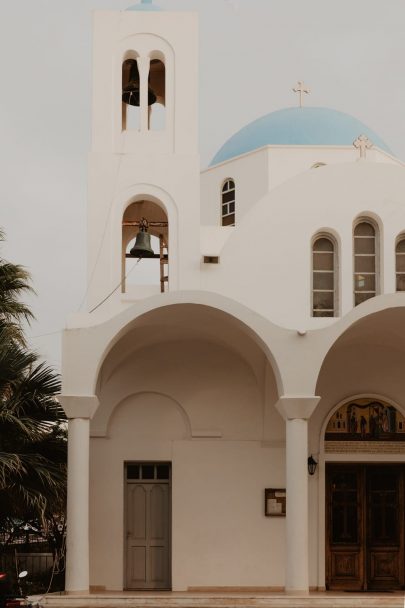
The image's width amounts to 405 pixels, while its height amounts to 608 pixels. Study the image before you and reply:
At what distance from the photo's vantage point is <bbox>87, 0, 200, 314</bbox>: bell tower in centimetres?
1942

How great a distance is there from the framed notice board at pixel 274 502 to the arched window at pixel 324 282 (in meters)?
3.11

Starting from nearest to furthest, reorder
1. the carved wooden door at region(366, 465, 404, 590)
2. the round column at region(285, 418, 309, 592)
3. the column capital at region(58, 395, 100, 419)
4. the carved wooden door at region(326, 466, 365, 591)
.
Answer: the round column at region(285, 418, 309, 592)
the column capital at region(58, 395, 100, 419)
the carved wooden door at region(326, 466, 365, 591)
the carved wooden door at region(366, 465, 404, 590)

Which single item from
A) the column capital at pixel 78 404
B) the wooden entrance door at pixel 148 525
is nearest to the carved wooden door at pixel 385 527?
the wooden entrance door at pixel 148 525

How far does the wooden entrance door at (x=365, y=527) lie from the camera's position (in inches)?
771

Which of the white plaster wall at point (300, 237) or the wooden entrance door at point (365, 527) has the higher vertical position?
the white plaster wall at point (300, 237)

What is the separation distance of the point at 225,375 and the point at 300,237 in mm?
2780

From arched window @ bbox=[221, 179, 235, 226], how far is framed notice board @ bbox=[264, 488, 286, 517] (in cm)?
779

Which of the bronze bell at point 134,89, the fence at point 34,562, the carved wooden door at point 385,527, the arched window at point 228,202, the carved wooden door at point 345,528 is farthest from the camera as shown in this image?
the arched window at point 228,202

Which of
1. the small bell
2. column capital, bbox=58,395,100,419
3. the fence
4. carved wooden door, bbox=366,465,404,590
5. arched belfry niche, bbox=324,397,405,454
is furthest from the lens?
the fence

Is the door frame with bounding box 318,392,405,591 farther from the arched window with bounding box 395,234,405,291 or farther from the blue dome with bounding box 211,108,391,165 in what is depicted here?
the blue dome with bounding box 211,108,391,165

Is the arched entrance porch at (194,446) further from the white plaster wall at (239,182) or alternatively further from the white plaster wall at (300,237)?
the white plaster wall at (239,182)

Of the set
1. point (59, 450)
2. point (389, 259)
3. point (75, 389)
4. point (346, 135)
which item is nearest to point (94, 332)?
point (75, 389)

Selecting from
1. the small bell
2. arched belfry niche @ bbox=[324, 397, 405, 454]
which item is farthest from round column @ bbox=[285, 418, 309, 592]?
the small bell

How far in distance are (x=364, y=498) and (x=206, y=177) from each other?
9255 millimetres
